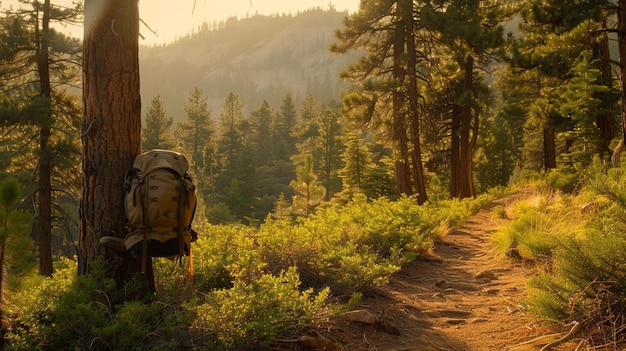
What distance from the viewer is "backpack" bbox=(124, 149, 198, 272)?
3.44 m

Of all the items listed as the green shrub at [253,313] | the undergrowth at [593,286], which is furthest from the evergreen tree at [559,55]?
the green shrub at [253,313]

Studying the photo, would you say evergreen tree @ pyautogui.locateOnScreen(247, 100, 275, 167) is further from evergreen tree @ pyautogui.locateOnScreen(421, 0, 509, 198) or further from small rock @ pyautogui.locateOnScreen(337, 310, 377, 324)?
small rock @ pyautogui.locateOnScreen(337, 310, 377, 324)

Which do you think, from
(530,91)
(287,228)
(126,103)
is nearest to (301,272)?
(287,228)

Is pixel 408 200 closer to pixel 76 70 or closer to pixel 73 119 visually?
pixel 73 119

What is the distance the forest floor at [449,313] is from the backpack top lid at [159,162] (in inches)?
66.7

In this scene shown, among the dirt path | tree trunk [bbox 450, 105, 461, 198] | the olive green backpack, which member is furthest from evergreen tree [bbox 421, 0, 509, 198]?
the olive green backpack

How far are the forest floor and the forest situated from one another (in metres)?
0.22

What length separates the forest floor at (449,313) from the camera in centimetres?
374

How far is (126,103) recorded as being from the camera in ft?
13.1

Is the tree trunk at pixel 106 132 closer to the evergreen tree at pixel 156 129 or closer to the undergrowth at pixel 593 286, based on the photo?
the undergrowth at pixel 593 286

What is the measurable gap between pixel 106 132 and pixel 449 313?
3.67 metres

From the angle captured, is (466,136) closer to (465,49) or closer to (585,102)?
(465,49)

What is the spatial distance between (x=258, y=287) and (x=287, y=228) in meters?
2.35

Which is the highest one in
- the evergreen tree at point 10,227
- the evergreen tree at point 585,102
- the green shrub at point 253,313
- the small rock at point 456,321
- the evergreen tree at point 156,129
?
the evergreen tree at point 156,129
